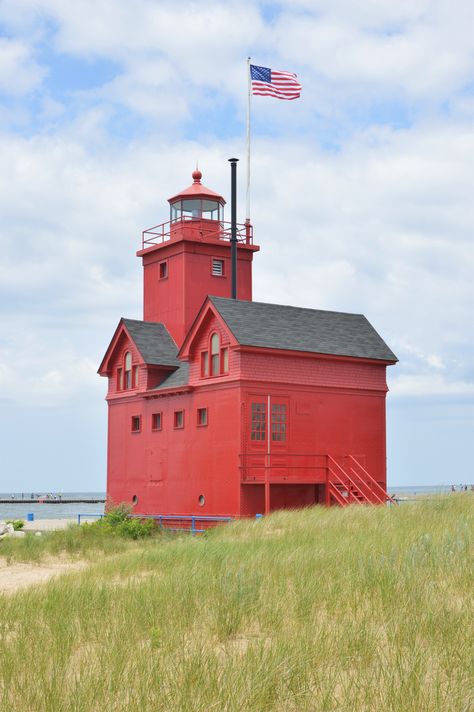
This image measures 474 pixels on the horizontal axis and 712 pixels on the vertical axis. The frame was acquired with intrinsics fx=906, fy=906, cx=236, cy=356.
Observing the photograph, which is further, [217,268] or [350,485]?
[217,268]

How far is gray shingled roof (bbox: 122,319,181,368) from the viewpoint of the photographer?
3491 cm

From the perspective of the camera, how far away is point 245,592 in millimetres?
10852

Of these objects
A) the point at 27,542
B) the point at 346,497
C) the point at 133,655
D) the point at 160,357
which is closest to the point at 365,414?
the point at 346,497

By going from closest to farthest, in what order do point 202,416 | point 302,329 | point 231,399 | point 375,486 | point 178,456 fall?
point 231,399, point 202,416, point 375,486, point 302,329, point 178,456

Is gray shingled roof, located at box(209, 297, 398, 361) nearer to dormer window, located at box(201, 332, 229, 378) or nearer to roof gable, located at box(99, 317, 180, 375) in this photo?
dormer window, located at box(201, 332, 229, 378)

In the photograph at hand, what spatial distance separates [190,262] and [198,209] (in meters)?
2.74

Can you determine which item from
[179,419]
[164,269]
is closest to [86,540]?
[179,419]

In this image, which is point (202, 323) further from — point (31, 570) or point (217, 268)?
point (31, 570)

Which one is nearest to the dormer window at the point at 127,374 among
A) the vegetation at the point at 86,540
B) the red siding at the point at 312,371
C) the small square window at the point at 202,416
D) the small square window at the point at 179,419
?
the small square window at the point at 179,419

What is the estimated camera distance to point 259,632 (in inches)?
383

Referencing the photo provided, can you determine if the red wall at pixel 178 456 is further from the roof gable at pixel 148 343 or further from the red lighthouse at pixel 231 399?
the roof gable at pixel 148 343

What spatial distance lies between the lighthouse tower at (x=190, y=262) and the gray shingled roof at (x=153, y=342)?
1.27 feet

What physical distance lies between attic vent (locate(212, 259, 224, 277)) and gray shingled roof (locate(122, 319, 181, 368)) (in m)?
3.03

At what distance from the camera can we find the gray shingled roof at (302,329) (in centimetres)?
3027
